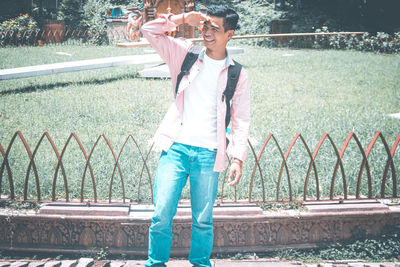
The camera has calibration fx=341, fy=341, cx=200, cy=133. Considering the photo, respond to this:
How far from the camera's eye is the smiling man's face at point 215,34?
2.40 metres

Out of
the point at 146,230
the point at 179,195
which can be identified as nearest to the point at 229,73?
the point at 179,195

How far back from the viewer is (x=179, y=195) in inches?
97.9

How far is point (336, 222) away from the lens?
317 centimetres

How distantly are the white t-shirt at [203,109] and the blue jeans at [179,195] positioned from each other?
0.08 metres

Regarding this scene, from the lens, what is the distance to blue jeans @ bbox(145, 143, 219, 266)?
2.39 m

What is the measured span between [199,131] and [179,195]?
1.61 ft

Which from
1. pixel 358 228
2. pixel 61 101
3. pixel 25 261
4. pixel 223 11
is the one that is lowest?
pixel 25 261

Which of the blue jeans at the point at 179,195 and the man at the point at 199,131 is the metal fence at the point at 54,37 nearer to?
the man at the point at 199,131

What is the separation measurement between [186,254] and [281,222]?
905mm

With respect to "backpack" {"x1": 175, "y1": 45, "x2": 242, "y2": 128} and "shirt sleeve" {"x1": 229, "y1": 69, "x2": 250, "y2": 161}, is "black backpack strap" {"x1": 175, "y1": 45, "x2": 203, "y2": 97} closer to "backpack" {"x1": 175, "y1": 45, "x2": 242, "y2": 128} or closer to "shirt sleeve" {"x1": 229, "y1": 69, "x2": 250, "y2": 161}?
"backpack" {"x1": 175, "y1": 45, "x2": 242, "y2": 128}

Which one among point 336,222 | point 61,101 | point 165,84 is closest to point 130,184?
point 336,222

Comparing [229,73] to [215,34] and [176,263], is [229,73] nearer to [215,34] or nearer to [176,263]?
[215,34]

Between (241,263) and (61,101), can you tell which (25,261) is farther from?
(61,101)

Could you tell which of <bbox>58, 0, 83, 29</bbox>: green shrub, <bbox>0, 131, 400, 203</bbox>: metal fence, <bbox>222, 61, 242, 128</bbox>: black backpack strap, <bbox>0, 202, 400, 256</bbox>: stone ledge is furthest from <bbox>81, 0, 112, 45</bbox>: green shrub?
<bbox>222, 61, 242, 128</bbox>: black backpack strap
